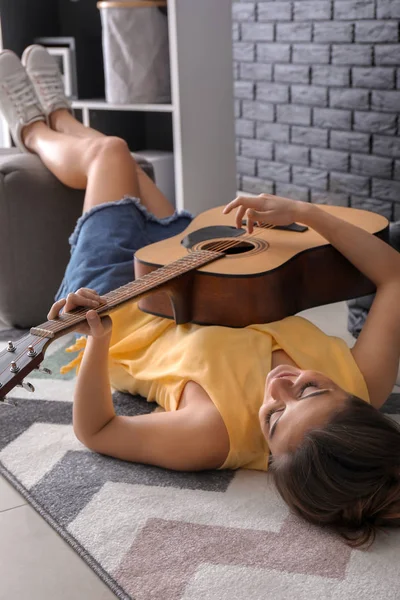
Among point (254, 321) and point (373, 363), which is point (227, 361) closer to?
point (254, 321)

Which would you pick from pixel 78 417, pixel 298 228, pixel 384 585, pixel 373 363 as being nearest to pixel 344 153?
pixel 298 228

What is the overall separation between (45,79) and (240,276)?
1144mm

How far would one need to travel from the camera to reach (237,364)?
1.31 m

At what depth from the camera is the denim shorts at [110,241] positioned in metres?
1.64

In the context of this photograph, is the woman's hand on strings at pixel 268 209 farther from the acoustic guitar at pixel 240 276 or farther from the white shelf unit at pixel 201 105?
the white shelf unit at pixel 201 105

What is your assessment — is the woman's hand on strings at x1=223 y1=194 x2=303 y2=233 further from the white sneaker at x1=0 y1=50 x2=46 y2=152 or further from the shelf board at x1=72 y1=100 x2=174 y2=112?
the shelf board at x1=72 y1=100 x2=174 y2=112

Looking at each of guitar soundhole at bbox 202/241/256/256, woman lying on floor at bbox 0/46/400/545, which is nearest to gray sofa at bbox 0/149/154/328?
woman lying on floor at bbox 0/46/400/545

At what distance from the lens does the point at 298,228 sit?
155 centimetres

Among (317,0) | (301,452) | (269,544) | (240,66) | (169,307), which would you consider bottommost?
(269,544)

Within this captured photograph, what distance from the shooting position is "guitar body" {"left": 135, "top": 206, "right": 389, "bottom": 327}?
4.36ft

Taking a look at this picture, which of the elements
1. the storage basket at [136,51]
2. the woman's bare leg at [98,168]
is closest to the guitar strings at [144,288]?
the woman's bare leg at [98,168]

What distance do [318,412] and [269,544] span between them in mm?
196

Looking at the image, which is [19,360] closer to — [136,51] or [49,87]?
[49,87]

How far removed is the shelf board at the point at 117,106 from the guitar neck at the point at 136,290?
45.4 inches
